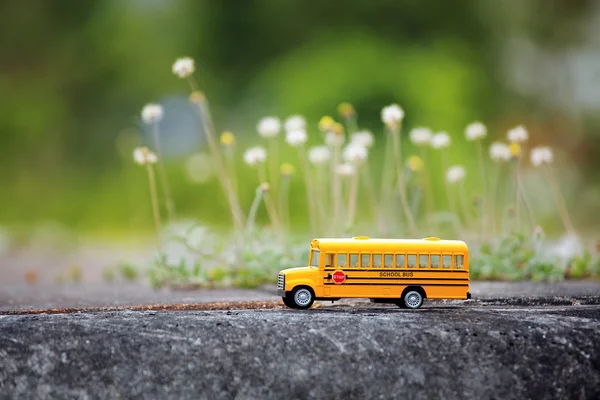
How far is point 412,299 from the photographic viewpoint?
260 centimetres

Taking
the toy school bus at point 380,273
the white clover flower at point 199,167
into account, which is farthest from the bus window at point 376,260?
the white clover flower at point 199,167

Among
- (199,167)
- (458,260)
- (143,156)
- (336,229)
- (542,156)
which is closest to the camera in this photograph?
(458,260)

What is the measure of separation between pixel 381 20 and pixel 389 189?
11.3 feet

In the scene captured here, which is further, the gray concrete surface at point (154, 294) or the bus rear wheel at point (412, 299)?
the gray concrete surface at point (154, 294)

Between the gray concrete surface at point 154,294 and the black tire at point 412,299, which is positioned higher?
the gray concrete surface at point 154,294

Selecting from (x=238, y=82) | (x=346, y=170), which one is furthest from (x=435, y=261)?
(x=238, y=82)

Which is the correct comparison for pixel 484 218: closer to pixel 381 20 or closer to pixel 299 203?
pixel 299 203

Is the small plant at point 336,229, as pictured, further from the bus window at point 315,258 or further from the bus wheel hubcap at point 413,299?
the bus wheel hubcap at point 413,299

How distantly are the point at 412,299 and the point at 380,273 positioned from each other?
0.15 meters

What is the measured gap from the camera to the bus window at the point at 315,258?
8.43 feet

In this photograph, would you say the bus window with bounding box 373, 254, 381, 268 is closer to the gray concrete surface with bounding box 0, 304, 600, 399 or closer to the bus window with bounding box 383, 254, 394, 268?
the bus window with bounding box 383, 254, 394, 268

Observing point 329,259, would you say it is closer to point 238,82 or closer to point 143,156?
point 143,156

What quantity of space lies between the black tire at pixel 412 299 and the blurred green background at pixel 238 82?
4.06m

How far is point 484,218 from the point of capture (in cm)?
391
